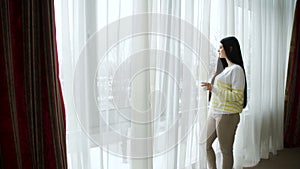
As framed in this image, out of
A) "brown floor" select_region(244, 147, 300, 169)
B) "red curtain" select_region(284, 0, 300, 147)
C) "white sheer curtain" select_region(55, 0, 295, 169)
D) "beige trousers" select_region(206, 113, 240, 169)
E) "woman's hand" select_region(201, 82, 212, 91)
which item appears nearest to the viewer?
"white sheer curtain" select_region(55, 0, 295, 169)

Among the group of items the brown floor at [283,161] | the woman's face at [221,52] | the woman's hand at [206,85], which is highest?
the woman's face at [221,52]

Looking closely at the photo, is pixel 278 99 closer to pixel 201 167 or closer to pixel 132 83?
pixel 201 167

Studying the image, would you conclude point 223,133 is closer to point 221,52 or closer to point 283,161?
point 221,52

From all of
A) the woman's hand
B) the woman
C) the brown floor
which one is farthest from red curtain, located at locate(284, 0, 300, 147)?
the woman's hand

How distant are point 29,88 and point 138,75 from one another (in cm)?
69

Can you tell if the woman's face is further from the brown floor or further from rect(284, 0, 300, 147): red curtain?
rect(284, 0, 300, 147): red curtain

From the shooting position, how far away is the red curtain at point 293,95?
11.4 feet

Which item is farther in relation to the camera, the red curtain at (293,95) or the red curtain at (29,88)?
the red curtain at (293,95)

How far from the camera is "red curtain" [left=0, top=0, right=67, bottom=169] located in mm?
1273

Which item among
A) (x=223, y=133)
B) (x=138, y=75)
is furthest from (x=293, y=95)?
(x=138, y=75)

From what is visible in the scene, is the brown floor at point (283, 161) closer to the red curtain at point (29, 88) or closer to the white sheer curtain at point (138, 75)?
the white sheer curtain at point (138, 75)

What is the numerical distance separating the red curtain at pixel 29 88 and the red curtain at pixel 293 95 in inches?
130

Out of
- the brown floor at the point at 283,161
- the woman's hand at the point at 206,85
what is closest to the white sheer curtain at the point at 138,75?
the woman's hand at the point at 206,85

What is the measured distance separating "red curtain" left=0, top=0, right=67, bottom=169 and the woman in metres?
1.24
